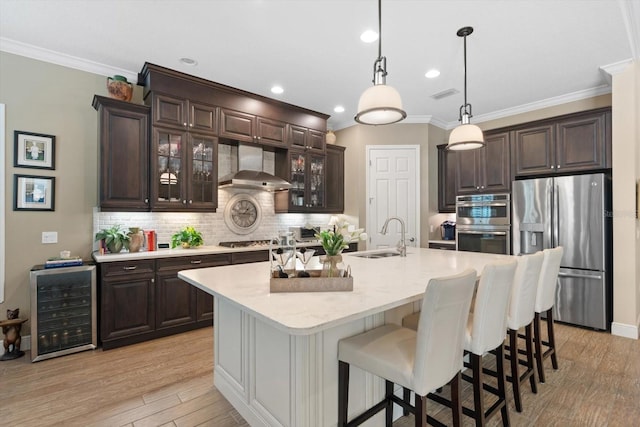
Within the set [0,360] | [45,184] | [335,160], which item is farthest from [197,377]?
[335,160]

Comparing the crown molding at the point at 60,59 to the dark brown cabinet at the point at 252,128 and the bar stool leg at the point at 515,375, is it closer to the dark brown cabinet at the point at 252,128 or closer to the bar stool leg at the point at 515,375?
the dark brown cabinet at the point at 252,128

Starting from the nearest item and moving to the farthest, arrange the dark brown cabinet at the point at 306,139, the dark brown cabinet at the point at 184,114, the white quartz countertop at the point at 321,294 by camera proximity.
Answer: the white quartz countertop at the point at 321,294, the dark brown cabinet at the point at 184,114, the dark brown cabinet at the point at 306,139

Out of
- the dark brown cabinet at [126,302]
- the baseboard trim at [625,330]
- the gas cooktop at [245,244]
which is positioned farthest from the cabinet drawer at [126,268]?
the baseboard trim at [625,330]

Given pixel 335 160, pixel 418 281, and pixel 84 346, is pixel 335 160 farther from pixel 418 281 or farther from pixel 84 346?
pixel 84 346

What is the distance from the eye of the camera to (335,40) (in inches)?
118

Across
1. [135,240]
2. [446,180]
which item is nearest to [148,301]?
[135,240]

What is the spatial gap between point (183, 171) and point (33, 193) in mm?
1417

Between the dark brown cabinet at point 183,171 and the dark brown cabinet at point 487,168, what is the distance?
3.77 metres

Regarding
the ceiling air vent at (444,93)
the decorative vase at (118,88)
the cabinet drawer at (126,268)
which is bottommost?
the cabinet drawer at (126,268)

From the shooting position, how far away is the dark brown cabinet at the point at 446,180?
17.2 ft

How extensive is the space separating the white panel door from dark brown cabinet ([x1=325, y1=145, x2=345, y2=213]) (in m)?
0.49

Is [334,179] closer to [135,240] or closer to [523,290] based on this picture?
[135,240]

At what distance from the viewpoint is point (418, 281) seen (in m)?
1.96

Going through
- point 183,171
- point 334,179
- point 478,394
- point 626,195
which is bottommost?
point 478,394
